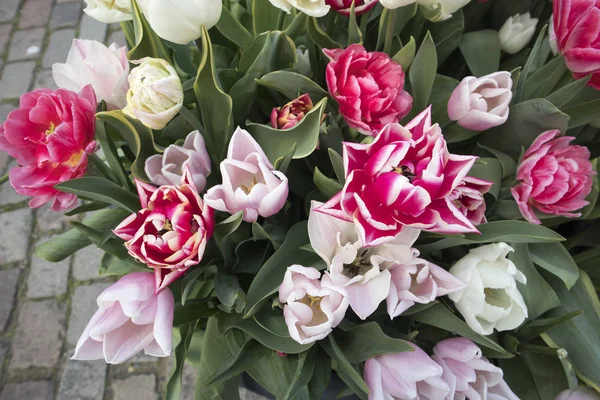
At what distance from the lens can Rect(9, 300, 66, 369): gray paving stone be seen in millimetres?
1184

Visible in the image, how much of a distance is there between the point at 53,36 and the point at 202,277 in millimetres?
1589

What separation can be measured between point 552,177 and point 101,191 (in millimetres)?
400

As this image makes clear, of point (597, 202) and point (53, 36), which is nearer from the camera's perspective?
point (597, 202)

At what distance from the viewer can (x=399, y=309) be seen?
415 mm

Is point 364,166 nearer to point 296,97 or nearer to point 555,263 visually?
point 296,97

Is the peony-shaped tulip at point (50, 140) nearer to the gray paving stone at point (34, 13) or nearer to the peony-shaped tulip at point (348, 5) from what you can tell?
the peony-shaped tulip at point (348, 5)

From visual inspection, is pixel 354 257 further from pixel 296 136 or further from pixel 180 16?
pixel 180 16

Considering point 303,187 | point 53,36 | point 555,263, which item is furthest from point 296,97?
point 53,36

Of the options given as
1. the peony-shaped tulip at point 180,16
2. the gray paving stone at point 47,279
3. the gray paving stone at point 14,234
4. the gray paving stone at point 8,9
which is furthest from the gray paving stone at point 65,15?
the peony-shaped tulip at point 180,16

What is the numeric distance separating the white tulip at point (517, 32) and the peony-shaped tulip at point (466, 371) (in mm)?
341

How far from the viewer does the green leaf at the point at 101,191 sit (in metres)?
0.42

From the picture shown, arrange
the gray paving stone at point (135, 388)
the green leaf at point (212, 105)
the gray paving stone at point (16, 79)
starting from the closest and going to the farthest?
the green leaf at point (212, 105)
the gray paving stone at point (135, 388)
the gray paving stone at point (16, 79)

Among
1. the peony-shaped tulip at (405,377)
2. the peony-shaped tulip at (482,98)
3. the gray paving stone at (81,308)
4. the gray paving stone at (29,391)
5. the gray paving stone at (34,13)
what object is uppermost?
the peony-shaped tulip at (482,98)

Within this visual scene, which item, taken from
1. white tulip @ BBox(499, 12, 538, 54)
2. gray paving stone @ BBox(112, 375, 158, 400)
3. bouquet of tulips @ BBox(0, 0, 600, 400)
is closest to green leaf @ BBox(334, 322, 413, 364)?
bouquet of tulips @ BBox(0, 0, 600, 400)
